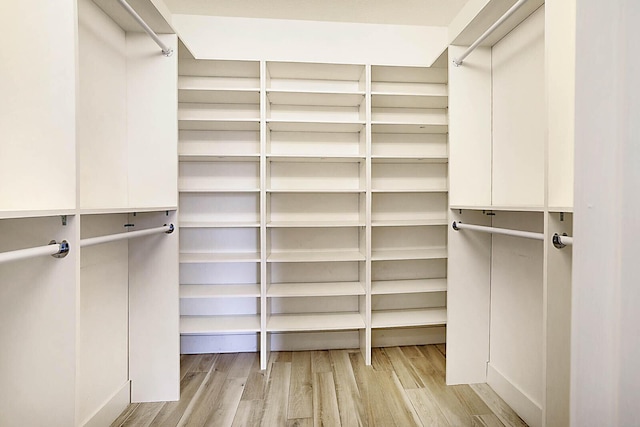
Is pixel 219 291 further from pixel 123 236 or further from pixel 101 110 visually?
pixel 101 110

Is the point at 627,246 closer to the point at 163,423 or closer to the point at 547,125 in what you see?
the point at 547,125

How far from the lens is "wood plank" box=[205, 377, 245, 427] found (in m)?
1.79

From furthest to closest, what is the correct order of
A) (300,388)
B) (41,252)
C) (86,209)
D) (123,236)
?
(300,388) → (123,236) → (86,209) → (41,252)

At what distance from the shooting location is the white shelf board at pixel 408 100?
2.41 meters

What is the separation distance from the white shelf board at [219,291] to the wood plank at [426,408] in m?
1.22

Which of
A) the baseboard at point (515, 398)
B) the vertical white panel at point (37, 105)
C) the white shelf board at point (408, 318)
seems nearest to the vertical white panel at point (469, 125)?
the white shelf board at point (408, 318)

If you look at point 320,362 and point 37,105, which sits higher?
point 37,105

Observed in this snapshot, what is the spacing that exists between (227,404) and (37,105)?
5.91 feet

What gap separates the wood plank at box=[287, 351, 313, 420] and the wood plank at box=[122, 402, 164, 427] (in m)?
0.78

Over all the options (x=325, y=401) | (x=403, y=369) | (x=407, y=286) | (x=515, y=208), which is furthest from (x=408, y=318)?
(x=515, y=208)

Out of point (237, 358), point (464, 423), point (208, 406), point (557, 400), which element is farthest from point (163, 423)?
point (557, 400)

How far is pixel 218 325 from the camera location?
239 cm

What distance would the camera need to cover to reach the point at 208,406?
1.92m

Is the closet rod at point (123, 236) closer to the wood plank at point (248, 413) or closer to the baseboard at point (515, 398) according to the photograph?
the wood plank at point (248, 413)
